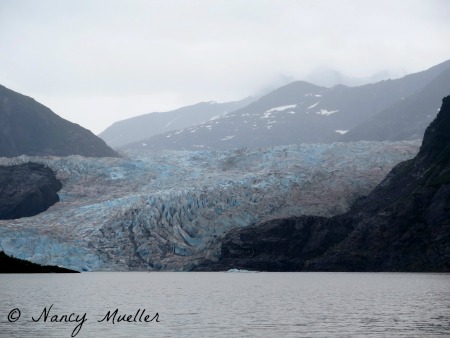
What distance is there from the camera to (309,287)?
178ft

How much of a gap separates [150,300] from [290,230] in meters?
47.6

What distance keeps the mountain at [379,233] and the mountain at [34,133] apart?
61.5 m

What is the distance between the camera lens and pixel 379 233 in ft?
265

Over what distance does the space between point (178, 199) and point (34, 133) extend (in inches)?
2438

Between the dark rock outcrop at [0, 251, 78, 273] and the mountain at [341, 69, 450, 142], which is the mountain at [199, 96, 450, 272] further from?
the mountain at [341, 69, 450, 142]

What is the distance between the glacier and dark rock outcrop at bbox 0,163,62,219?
1.55 meters

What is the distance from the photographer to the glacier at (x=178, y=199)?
3226 inches

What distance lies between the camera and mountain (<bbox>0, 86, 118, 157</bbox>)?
135m

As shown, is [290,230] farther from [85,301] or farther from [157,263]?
[85,301]

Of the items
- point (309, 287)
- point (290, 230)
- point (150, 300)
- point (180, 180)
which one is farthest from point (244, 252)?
point (150, 300)
